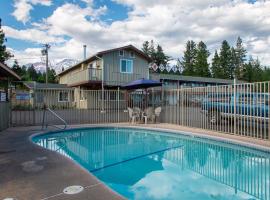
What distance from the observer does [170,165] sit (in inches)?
264

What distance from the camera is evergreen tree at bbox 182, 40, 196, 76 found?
51.4 meters

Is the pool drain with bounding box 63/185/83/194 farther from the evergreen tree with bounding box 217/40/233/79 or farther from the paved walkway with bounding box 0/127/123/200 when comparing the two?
the evergreen tree with bounding box 217/40/233/79

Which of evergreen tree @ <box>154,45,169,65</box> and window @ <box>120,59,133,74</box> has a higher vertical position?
evergreen tree @ <box>154,45,169,65</box>

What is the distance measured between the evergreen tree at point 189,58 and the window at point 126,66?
99.5 feet

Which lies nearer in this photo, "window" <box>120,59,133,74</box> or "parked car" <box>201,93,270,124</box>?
"parked car" <box>201,93,270,124</box>

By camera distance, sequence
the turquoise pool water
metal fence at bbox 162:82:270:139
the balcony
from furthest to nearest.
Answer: the balcony < metal fence at bbox 162:82:270:139 < the turquoise pool water

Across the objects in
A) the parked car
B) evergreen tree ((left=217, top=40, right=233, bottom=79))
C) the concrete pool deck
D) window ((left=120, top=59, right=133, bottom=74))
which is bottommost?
the concrete pool deck

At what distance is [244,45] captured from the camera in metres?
54.2

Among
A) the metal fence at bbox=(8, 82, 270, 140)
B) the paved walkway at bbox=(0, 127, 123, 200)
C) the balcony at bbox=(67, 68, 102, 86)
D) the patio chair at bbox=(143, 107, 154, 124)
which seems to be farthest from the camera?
the balcony at bbox=(67, 68, 102, 86)

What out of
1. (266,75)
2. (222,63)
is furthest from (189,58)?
(266,75)

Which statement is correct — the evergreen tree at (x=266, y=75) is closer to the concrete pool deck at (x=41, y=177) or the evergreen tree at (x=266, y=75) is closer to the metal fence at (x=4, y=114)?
the concrete pool deck at (x=41, y=177)

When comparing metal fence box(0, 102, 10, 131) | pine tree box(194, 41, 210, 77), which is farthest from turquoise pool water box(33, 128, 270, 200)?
pine tree box(194, 41, 210, 77)

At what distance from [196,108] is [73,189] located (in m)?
9.63

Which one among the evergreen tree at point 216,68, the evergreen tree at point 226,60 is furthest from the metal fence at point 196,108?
the evergreen tree at point 226,60
